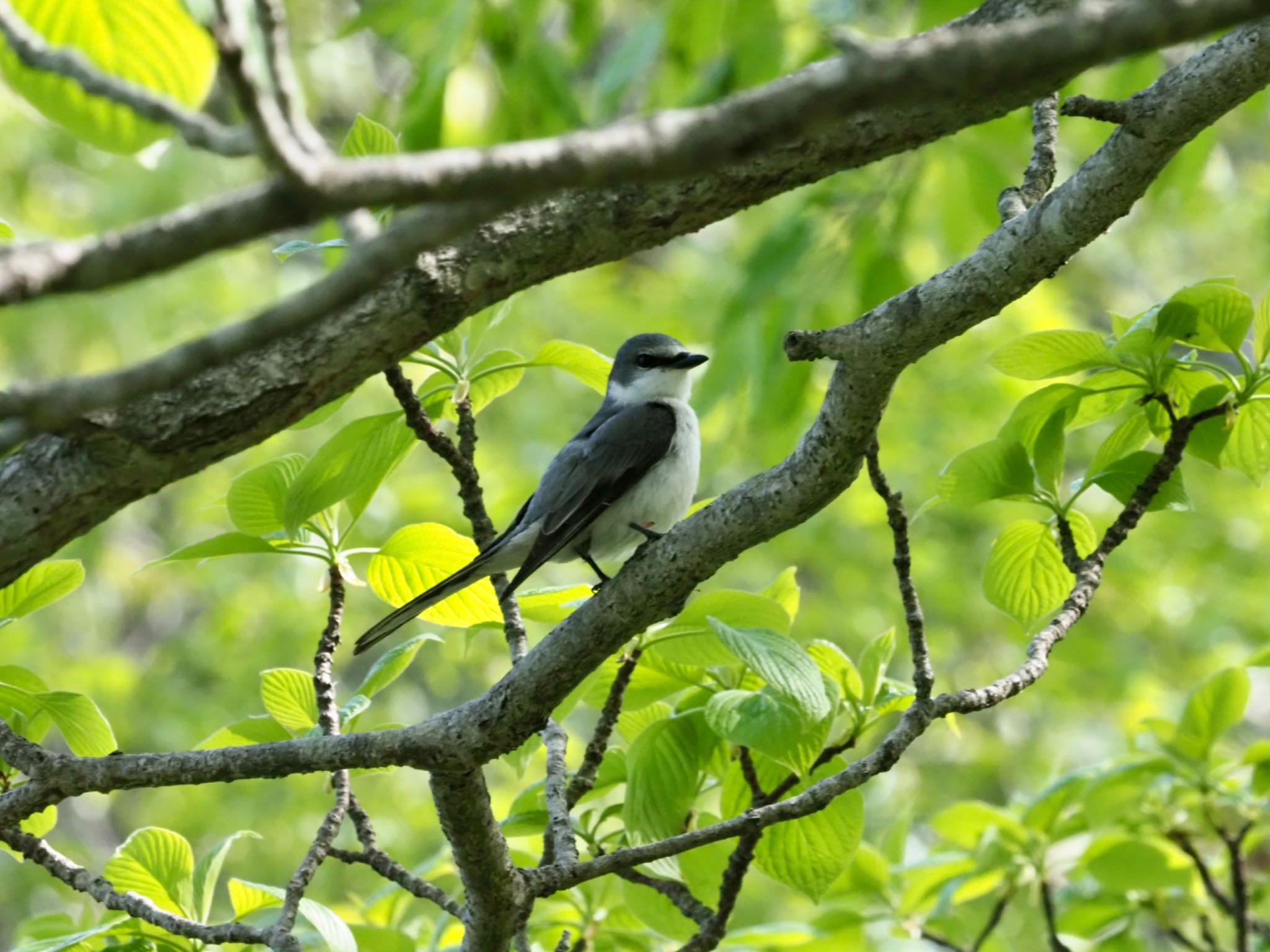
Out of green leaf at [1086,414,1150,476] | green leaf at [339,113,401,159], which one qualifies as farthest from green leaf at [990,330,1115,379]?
green leaf at [339,113,401,159]

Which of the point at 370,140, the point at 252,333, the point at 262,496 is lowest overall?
the point at 252,333

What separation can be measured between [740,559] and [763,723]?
8379mm

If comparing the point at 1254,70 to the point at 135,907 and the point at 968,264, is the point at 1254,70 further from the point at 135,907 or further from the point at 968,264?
the point at 135,907

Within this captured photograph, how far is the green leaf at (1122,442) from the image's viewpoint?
9.29 feet

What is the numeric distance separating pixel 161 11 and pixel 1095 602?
11666 millimetres

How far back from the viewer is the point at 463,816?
7.63ft

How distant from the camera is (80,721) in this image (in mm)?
2652

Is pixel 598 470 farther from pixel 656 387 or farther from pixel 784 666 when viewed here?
pixel 784 666

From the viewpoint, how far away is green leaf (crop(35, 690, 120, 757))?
262cm

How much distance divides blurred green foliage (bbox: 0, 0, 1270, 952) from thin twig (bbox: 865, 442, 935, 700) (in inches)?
10.1

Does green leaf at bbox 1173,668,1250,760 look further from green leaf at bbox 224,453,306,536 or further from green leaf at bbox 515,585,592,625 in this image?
green leaf at bbox 224,453,306,536

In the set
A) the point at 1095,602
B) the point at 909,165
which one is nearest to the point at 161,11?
the point at 909,165

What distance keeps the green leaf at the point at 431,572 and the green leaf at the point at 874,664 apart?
0.89m

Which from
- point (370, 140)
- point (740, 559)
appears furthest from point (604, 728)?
point (740, 559)
